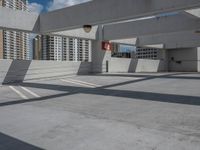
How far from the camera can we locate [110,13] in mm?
11938

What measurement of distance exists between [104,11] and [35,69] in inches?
255

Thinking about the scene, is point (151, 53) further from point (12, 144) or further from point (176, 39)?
point (12, 144)

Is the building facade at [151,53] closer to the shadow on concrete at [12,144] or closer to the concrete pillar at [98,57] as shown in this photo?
the concrete pillar at [98,57]

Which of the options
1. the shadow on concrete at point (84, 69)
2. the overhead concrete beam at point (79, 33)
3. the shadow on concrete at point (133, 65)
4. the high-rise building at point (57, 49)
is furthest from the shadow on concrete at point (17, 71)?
the high-rise building at point (57, 49)

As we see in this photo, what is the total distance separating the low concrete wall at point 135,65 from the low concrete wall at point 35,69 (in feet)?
9.45

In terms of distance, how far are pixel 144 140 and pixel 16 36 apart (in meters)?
24.5

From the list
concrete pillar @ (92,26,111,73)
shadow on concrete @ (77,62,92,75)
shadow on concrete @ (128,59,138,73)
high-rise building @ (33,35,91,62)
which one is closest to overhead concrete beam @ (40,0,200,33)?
shadow on concrete @ (77,62,92,75)

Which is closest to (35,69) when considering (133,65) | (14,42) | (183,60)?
(14,42)

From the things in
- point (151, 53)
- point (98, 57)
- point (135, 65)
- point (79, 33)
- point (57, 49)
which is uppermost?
point (79, 33)

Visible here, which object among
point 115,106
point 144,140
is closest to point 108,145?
point 144,140

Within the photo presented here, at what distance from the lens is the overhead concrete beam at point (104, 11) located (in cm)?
1011

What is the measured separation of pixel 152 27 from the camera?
1795 centimetres

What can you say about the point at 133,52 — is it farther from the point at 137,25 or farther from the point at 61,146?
the point at 61,146

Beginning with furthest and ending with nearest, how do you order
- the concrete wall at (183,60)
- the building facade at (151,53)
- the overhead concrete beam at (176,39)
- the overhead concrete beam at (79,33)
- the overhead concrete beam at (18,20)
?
the building facade at (151,53), the concrete wall at (183,60), the overhead concrete beam at (176,39), the overhead concrete beam at (79,33), the overhead concrete beam at (18,20)
